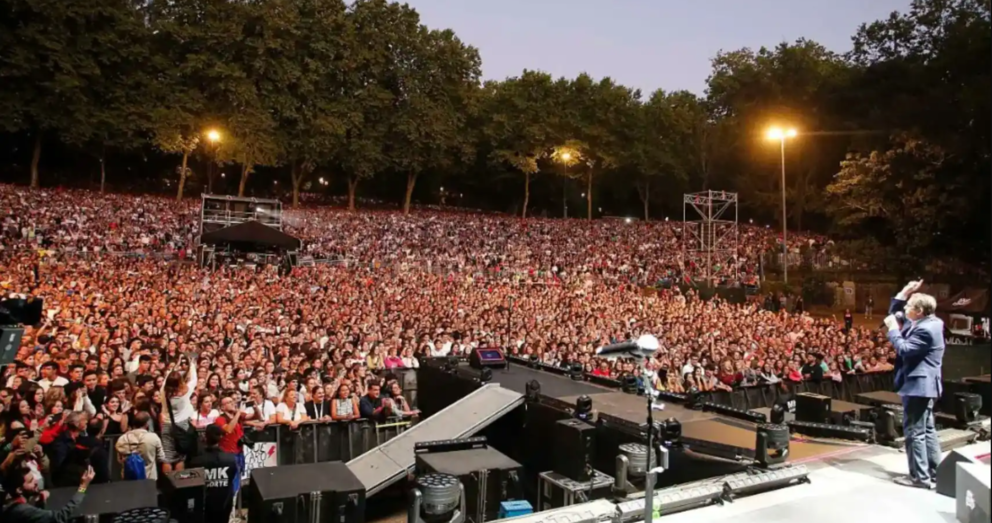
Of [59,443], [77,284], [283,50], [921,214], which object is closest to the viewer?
[59,443]

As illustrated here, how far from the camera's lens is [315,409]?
25.9 ft

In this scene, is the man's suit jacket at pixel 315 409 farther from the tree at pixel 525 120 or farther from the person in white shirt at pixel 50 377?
the tree at pixel 525 120

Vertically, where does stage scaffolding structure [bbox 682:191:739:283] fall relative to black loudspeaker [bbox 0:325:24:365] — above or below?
above

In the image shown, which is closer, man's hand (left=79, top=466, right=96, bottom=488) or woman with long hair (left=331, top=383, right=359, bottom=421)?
man's hand (left=79, top=466, right=96, bottom=488)

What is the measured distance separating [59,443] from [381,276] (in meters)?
15.6

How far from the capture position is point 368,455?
7.54 metres

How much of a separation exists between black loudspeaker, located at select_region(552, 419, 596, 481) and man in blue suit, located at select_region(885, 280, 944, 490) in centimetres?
Result: 254

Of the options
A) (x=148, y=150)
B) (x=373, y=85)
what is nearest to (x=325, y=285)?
(x=373, y=85)

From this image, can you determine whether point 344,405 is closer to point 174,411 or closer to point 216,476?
point 174,411

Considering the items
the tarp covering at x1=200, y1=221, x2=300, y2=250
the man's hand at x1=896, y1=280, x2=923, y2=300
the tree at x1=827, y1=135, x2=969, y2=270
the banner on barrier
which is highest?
the tree at x1=827, y1=135, x2=969, y2=270

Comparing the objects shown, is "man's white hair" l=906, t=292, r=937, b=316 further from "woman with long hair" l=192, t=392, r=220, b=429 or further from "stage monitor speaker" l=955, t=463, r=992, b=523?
"woman with long hair" l=192, t=392, r=220, b=429

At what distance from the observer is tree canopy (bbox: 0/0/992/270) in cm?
→ 2153

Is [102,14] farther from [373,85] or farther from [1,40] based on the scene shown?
[373,85]

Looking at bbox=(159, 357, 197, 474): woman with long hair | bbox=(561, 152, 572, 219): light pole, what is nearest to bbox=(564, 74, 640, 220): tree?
bbox=(561, 152, 572, 219): light pole
